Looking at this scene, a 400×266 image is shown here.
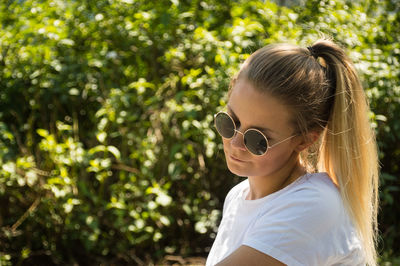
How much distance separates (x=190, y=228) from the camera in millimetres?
3996

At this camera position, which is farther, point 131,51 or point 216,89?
point 131,51

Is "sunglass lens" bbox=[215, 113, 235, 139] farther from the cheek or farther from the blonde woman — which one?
the cheek

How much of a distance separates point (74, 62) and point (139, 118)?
0.73m

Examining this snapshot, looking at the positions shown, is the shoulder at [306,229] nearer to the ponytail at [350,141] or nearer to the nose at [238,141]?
the ponytail at [350,141]

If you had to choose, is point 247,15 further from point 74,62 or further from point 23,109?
point 23,109

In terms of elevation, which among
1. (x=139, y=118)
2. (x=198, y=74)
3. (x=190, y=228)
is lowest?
(x=190, y=228)

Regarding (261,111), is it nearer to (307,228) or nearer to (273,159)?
(273,159)

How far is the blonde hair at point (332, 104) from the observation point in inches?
54.3

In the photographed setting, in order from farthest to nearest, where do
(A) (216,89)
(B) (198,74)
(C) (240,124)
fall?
(B) (198,74) < (A) (216,89) < (C) (240,124)

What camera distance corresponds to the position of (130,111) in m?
3.75

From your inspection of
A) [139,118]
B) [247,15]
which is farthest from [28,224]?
[247,15]

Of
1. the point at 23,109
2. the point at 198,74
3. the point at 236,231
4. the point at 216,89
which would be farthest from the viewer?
the point at 23,109

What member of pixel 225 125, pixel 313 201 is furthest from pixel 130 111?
pixel 313 201

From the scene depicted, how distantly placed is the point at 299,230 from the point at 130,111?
Result: 2633 millimetres
